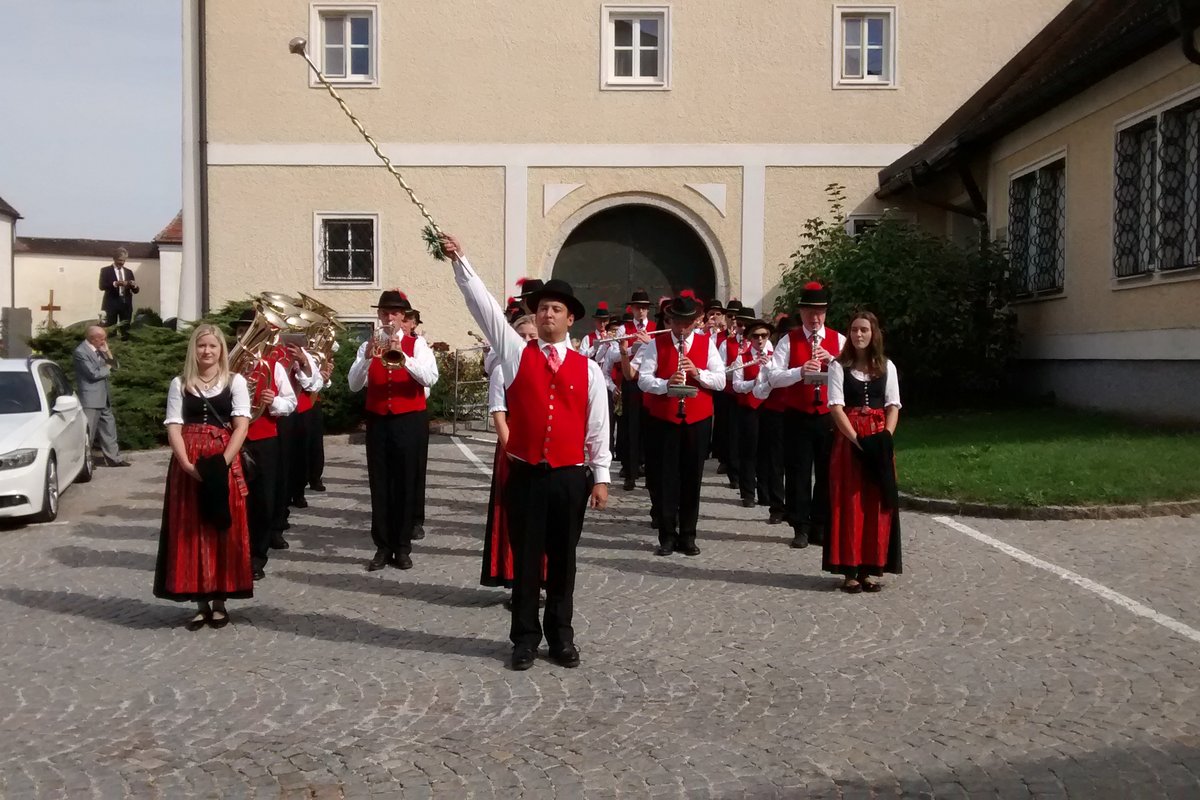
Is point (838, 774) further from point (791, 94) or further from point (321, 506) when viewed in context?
point (791, 94)

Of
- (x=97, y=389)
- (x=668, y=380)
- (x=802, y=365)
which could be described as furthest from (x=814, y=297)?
(x=97, y=389)

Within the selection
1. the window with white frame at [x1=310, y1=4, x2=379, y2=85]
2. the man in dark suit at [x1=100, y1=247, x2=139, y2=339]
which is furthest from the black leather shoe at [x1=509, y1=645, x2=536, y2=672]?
the man in dark suit at [x1=100, y1=247, x2=139, y2=339]

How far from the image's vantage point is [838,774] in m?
5.21

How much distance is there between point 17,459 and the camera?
12.4 m

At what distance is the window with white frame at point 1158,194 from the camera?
1509 centimetres

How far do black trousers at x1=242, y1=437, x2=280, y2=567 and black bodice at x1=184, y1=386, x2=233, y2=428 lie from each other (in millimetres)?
1574

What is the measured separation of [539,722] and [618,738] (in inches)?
17.0

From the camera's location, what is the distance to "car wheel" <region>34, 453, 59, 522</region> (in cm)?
1270

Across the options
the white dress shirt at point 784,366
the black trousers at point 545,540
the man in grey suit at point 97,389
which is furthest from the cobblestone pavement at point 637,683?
the man in grey suit at point 97,389

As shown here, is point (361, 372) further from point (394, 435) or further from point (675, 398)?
point (675, 398)

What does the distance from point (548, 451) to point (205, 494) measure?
7.21 feet

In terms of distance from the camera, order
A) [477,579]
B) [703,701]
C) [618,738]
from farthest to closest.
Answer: [477,579] < [703,701] < [618,738]

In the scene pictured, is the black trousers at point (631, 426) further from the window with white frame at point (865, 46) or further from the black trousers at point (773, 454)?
the window with white frame at point (865, 46)

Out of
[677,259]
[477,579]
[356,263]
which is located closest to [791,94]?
[677,259]
